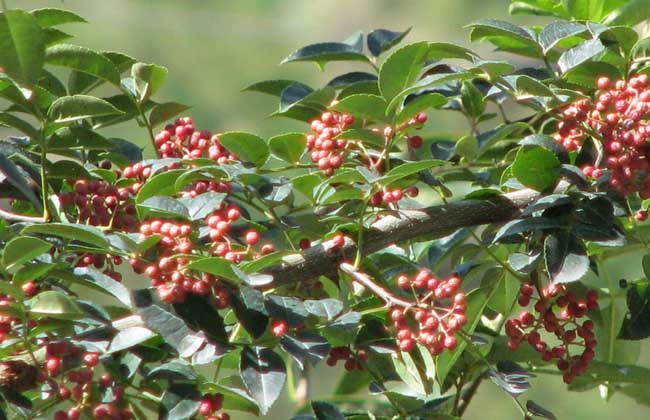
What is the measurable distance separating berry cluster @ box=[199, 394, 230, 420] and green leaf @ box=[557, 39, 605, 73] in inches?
18.5

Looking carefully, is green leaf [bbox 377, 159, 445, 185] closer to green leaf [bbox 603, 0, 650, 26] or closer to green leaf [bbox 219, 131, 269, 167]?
green leaf [bbox 219, 131, 269, 167]

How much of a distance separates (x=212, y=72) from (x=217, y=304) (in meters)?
3.51

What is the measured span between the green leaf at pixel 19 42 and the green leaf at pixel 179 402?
0.32 meters

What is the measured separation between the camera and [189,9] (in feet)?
15.9

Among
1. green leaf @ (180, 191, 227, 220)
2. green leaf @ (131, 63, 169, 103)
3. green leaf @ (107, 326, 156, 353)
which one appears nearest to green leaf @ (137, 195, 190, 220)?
green leaf @ (180, 191, 227, 220)

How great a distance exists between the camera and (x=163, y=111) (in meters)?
1.18

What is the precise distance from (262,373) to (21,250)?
235 mm

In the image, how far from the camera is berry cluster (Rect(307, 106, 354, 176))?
39.6 inches

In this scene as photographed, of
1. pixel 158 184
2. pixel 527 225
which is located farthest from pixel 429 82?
pixel 158 184

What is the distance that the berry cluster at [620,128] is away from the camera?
3.08 feet

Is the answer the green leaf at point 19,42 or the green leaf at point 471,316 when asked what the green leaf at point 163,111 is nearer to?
the green leaf at point 19,42

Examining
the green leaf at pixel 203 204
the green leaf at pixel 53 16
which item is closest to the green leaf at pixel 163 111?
the green leaf at pixel 53 16

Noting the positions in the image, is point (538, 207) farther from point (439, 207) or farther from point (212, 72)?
point (212, 72)

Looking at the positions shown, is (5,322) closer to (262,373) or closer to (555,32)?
(262,373)
